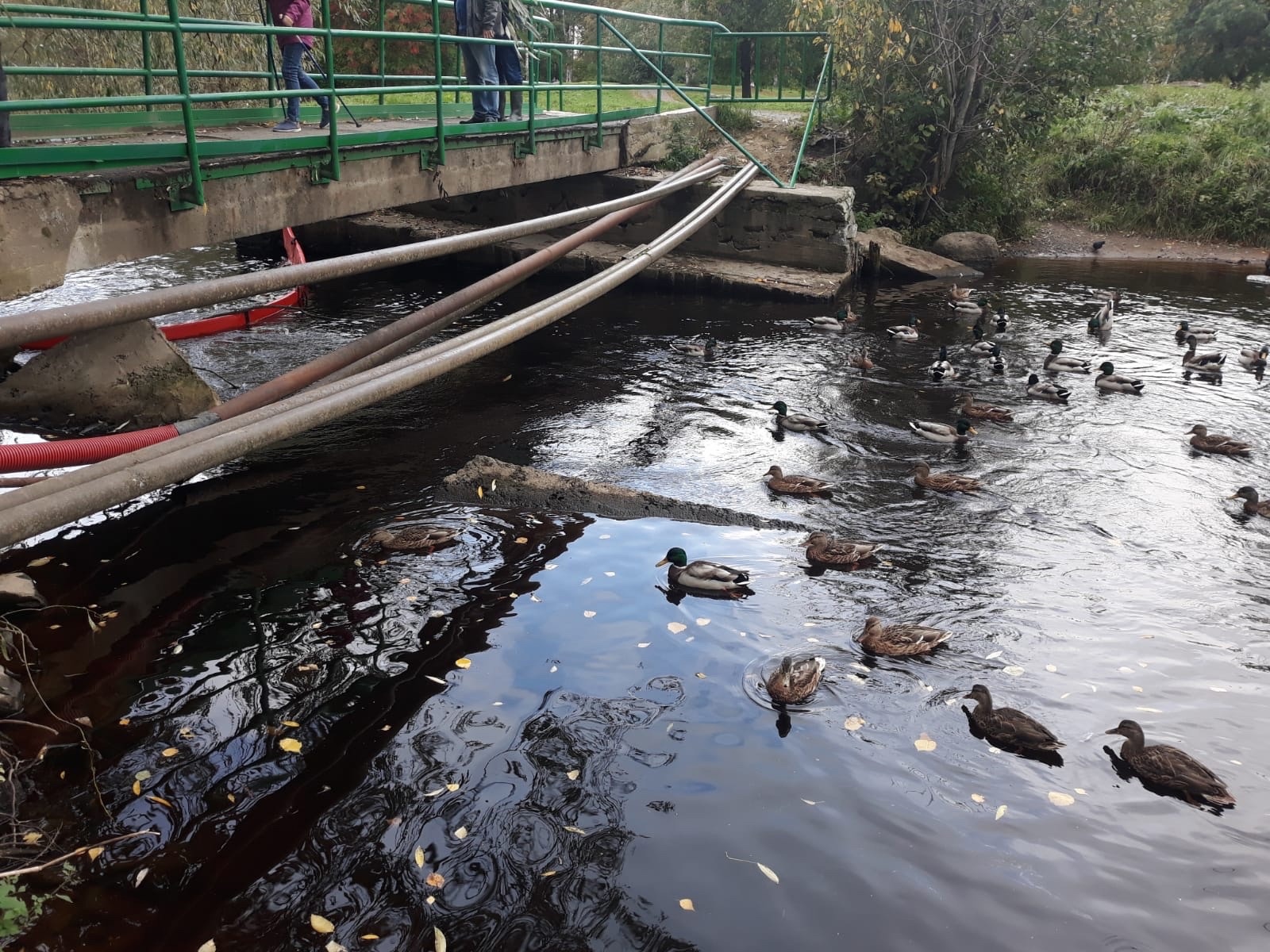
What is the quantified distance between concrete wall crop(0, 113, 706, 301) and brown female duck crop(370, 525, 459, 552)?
11.2 feet

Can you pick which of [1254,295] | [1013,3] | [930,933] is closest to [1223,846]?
[930,933]

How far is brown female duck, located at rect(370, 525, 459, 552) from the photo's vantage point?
817 centimetres

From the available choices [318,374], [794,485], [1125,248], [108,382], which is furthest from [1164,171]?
[108,382]

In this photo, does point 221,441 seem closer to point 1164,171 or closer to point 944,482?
point 944,482

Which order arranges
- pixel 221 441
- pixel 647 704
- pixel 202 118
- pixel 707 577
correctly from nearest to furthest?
pixel 221 441
pixel 647 704
pixel 707 577
pixel 202 118

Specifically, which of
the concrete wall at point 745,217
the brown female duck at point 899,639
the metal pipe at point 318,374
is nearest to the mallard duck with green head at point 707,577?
the brown female duck at point 899,639

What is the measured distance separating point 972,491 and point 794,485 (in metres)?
1.85

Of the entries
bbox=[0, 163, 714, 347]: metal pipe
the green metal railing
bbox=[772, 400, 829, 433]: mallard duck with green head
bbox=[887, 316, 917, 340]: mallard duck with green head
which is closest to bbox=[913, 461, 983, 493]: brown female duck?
bbox=[772, 400, 829, 433]: mallard duck with green head

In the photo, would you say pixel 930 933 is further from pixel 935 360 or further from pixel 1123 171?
pixel 1123 171

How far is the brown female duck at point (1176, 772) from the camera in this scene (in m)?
5.70

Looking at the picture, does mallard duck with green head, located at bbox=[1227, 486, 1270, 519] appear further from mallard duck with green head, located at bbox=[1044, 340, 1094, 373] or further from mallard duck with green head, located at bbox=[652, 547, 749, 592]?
mallard duck with green head, located at bbox=[652, 547, 749, 592]

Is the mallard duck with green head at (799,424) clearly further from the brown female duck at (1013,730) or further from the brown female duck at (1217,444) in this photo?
the brown female duck at (1013,730)

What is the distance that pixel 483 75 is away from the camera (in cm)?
1391

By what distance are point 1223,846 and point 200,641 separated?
21.3 feet
